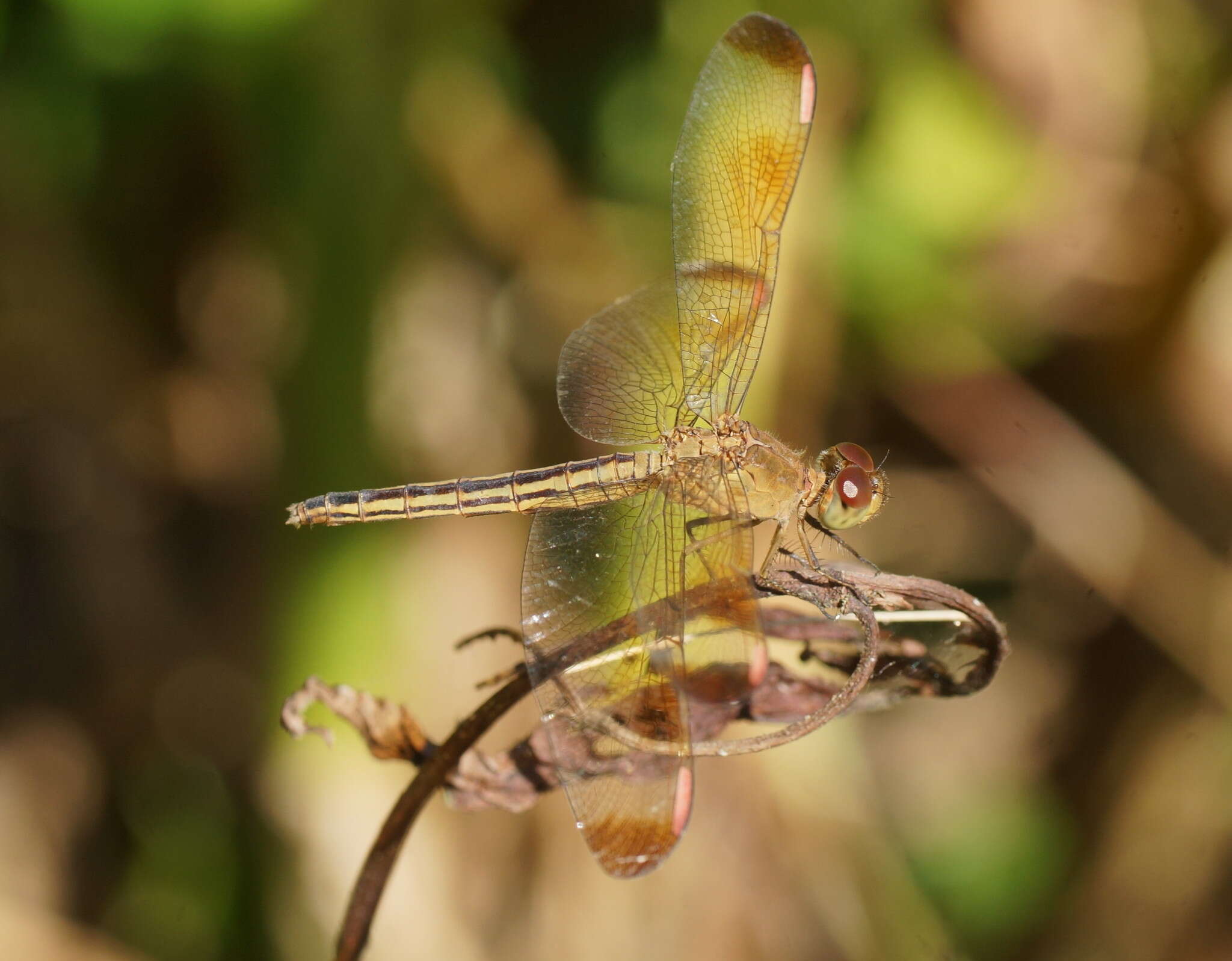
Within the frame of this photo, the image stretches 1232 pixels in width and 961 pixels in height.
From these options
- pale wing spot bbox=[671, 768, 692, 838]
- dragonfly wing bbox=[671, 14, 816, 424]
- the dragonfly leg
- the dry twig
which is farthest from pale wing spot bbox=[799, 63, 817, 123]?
pale wing spot bbox=[671, 768, 692, 838]

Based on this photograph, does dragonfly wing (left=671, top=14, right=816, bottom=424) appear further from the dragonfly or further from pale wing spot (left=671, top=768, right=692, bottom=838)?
pale wing spot (left=671, top=768, right=692, bottom=838)

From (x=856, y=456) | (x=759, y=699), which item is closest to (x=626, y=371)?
(x=856, y=456)

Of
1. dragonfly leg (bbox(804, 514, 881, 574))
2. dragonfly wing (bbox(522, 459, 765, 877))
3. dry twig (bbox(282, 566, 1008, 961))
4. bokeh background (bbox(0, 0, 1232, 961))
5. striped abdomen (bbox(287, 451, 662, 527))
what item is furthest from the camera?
bokeh background (bbox(0, 0, 1232, 961))

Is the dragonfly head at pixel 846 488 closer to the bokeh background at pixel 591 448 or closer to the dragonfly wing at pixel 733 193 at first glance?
the dragonfly wing at pixel 733 193

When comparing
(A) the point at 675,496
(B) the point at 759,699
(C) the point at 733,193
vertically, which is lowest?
(B) the point at 759,699

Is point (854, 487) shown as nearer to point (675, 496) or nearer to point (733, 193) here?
point (675, 496)
